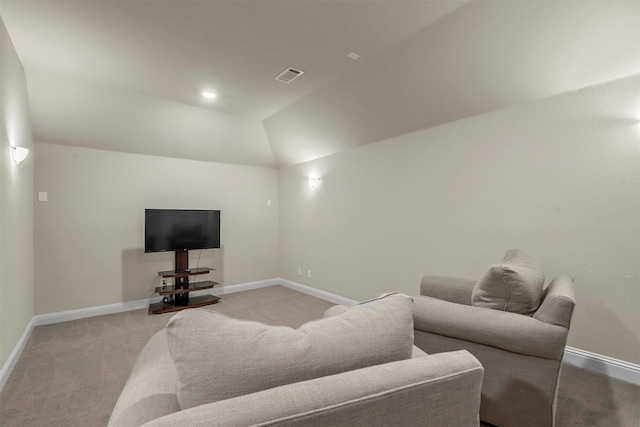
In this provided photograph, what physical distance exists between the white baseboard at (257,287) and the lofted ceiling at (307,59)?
2.25m

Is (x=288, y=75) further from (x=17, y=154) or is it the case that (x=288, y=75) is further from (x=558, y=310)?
(x=558, y=310)

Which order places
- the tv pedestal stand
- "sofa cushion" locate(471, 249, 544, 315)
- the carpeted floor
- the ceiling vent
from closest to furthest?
1. "sofa cushion" locate(471, 249, 544, 315)
2. the carpeted floor
3. the ceiling vent
4. the tv pedestal stand

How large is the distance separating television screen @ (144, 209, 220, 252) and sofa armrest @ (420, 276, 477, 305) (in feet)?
11.4

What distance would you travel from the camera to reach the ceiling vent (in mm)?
3262

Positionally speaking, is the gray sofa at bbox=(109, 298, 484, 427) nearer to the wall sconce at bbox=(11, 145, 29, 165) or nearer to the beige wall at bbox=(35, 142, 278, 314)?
the wall sconce at bbox=(11, 145, 29, 165)

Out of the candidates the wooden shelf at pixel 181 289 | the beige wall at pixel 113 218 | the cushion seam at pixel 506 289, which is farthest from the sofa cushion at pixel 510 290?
the beige wall at pixel 113 218

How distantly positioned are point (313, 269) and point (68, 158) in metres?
3.87

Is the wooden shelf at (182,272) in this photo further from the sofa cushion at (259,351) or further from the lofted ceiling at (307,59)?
the sofa cushion at (259,351)

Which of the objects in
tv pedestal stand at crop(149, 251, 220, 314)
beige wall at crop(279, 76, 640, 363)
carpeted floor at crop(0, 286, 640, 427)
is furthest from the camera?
tv pedestal stand at crop(149, 251, 220, 314)

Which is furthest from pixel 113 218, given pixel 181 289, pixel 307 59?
pixel 307 59

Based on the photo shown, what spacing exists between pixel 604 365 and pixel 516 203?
57.5 inches

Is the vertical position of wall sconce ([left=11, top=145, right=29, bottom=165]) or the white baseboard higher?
wall sconce ([left=11, top=145, right=29, bottom=165])

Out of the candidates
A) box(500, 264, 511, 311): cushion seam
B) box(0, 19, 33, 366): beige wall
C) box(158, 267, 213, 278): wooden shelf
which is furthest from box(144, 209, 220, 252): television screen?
box(500, 264, 511, 311): cushion seam

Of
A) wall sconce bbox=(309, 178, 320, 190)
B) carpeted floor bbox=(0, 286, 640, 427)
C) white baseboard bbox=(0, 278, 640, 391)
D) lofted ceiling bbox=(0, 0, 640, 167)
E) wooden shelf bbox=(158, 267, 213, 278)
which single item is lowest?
carpeted floor bbox=(0, 286, 640, 427)
